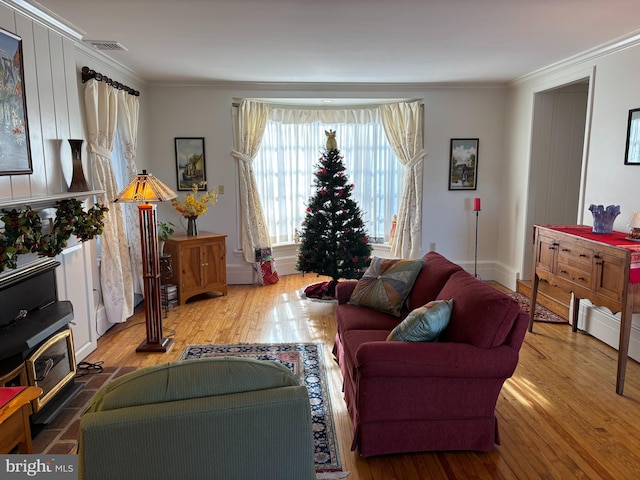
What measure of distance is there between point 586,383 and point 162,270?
4.00 meters

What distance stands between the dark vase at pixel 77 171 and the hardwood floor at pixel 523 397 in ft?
4.58

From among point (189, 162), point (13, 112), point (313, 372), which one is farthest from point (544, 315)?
point (13, 112)

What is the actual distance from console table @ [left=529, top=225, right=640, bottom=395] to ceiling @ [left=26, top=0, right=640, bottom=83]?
5.15 ft

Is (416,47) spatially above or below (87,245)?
above

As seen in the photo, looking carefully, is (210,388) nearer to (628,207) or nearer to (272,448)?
(272,448)

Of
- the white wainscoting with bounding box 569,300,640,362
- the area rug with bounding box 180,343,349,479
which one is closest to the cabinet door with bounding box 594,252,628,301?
the white wainscoting with bounding box 569,300,640,362

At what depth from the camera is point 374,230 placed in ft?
22.0

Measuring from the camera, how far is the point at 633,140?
3.61 metres

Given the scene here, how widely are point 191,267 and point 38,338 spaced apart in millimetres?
2616

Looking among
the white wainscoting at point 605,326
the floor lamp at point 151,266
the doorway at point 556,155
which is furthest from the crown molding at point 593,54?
the floor lamp at point 151,266

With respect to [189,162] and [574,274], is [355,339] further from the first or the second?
[189,162]

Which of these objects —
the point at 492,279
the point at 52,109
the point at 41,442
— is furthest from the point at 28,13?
the point at 492,279

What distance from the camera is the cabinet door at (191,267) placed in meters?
5.05

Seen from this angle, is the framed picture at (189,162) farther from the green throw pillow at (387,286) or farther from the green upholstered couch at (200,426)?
the green upholstered couch at (200,426)
